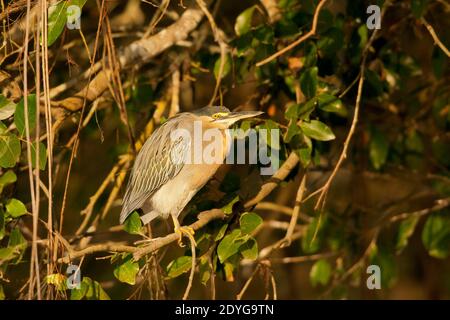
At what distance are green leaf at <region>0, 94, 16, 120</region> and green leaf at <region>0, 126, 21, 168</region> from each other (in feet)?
0.11

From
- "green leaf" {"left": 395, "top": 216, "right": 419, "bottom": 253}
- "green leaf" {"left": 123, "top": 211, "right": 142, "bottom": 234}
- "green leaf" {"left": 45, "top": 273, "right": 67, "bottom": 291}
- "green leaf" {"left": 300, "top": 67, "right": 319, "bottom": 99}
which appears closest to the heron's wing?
"green leaf" {"left": 123, "top": 211, "right": 142, "bottom": 234}

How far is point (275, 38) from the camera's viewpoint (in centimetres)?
319

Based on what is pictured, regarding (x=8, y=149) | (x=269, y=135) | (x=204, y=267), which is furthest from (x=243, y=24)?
(x=8, y=149)

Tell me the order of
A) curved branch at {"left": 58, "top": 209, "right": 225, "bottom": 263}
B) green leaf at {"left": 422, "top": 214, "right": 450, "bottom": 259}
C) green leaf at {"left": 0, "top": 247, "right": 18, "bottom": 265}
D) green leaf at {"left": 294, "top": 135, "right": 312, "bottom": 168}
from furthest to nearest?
green leaf at {"left": 422, "top": 214, "right": 450, "bottom": 259}
green leaf at {"left": 294, "top": 135, "right": 312, "bottom": 168}
green leaf at {"left": 0, "top": 247, "right": 18, "bottom": 265}
curved branch at {"left": 58, "top": 209, "right": 225, "bottom": 263}

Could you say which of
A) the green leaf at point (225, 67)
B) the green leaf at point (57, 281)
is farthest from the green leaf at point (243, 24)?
the green leaf at point (57, 281)

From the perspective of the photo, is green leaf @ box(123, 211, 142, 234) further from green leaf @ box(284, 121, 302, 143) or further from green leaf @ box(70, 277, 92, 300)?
green leaf @ box(284, 121, 302, 143)

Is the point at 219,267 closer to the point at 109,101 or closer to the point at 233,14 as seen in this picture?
the point at 109,101

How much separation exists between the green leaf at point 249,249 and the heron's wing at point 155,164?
2.00 feet

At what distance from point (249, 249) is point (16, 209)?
78cm

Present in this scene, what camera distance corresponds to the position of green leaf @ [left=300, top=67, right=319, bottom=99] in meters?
3.06

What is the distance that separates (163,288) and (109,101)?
0.95 meters

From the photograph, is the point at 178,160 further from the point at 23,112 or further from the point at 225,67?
the point at 23,112

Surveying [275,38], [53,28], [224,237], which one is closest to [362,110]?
[275,38]

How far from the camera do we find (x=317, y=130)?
9.56ft
